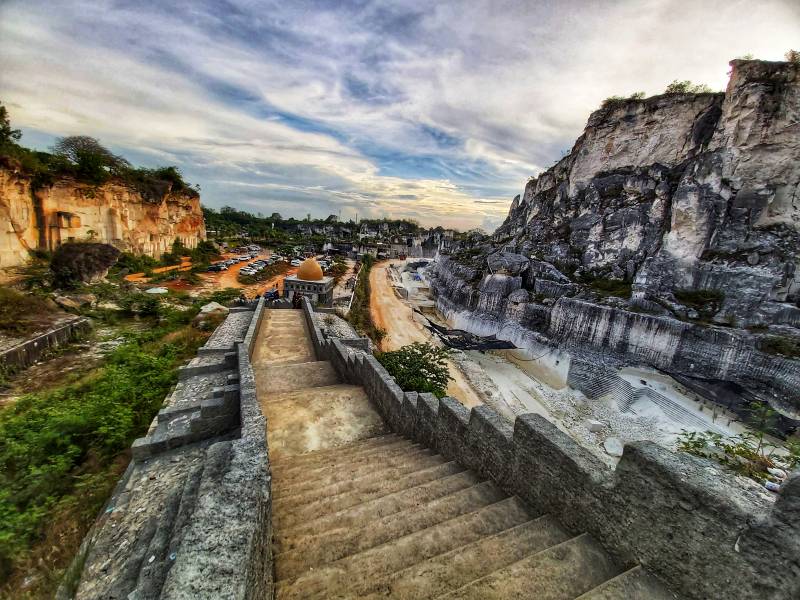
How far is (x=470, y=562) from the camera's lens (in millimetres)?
2656

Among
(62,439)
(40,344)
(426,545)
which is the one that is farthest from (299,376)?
(40,344)

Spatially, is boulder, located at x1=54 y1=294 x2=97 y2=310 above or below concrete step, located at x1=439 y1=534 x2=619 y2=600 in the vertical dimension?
below

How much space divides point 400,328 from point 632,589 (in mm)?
26181

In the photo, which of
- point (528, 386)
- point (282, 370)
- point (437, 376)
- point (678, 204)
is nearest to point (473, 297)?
point (528, 386)

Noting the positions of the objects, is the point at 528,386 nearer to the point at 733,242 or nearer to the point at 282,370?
the point at 282,370

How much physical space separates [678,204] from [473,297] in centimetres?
1708

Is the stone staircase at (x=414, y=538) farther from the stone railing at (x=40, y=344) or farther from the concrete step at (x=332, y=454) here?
the stone railing at (x=40, y=344)

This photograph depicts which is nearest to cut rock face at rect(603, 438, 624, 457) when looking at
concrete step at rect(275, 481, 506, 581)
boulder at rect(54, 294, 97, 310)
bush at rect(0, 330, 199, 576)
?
concrete step at rect(275, 481, 506, 581)

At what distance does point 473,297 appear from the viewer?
30.5 metres

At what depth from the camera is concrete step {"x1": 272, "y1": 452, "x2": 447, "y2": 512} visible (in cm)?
384

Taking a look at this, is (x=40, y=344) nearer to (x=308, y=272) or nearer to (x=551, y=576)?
(x=308, y=272)

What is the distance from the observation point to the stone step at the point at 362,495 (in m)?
3.53

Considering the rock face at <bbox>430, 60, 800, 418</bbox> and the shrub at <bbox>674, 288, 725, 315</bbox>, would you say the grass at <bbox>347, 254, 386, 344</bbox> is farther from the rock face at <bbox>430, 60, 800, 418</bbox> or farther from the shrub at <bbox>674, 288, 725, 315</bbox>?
the shrub at <bbox>674, 288, 725, 315</bbox>

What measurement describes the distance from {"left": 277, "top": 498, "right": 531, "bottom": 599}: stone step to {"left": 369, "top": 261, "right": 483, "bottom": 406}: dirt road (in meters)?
13.1
